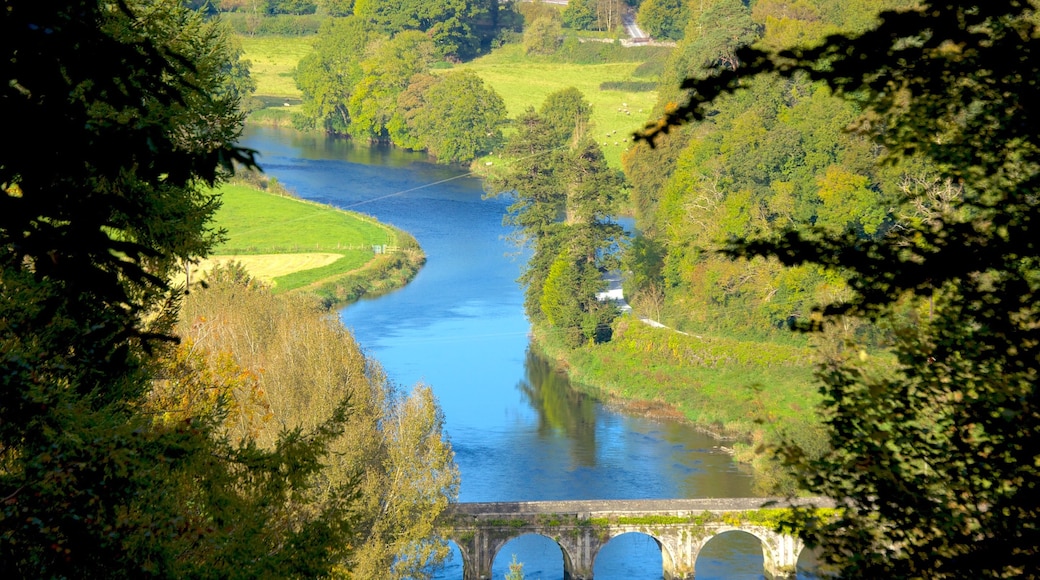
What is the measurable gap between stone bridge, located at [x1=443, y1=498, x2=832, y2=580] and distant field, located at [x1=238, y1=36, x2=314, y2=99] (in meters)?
70.2

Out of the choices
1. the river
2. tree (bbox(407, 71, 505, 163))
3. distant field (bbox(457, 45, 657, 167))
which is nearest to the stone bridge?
the river

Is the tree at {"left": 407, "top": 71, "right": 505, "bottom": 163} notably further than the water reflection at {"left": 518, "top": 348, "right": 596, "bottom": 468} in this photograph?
Yes

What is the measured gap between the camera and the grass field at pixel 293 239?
59688 mm

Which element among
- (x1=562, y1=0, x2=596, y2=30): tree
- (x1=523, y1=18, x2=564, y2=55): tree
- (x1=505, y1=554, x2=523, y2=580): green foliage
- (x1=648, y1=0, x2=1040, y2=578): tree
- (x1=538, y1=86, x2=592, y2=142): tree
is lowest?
(x1=505, y1=554, x2=523, y2=580): green foliage

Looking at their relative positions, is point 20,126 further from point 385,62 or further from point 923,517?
point 385,62

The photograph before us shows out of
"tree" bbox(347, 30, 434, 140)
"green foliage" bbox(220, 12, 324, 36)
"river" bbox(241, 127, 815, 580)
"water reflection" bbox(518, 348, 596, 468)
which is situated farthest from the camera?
"green foliage" bbox(220, 12, 324, 36)

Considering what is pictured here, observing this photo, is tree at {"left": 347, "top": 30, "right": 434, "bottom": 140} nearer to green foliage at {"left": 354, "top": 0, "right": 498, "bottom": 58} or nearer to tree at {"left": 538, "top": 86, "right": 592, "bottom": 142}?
green foliage at {"left": 354, "top": 0, "right": 498, "bottom": 58}

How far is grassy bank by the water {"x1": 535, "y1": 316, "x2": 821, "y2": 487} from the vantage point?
143ft

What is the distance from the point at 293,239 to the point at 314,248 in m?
1.47

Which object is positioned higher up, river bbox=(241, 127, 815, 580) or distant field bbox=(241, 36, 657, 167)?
distant field bbox=(241, 36, 657, 167)

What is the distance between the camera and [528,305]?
5312 centimetres

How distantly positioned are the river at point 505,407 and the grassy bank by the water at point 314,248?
1.28 m

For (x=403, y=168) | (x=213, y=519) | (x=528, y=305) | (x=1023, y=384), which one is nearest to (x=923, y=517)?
(x=1023, y=384)

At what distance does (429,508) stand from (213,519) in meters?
18.7
